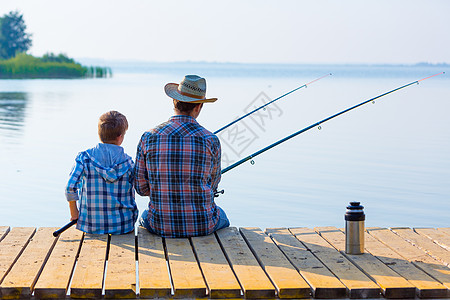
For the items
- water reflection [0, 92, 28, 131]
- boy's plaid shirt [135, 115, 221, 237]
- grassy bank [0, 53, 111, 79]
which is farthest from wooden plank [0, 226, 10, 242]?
grassy bank [0, 53, 111, 79]

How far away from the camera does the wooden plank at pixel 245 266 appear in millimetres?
3023

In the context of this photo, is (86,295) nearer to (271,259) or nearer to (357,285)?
(271,259)

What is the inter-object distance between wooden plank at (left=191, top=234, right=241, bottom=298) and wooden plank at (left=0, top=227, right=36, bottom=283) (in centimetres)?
91

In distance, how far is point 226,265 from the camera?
336cm

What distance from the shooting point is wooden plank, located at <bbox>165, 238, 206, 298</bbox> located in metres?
3.01

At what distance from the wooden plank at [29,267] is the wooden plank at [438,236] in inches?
84.6

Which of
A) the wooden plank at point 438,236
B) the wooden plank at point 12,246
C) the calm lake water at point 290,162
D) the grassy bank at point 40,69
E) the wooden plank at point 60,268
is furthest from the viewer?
the grassy bank at point 40,69

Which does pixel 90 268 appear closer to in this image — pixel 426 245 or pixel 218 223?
pixel 218 223

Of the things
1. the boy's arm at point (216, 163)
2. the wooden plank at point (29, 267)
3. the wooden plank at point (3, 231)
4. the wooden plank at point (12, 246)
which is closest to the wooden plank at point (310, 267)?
the boy's arm at point (216, 163)

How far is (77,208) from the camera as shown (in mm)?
3930

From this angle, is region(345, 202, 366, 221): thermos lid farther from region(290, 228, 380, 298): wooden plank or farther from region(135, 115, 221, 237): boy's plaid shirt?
region(135, 115, 221, 237): boy's plaid shirt

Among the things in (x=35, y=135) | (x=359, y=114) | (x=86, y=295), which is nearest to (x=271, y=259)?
(x=86, y=295)

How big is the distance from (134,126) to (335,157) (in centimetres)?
450

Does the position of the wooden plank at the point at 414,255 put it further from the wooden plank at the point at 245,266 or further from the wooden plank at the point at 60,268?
the wooden plank at the point at 60,268
